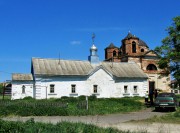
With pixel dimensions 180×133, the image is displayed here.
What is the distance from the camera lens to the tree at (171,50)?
78.5 feet

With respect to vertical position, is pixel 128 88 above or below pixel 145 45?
below

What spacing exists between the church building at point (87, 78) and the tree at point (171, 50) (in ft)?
43.1

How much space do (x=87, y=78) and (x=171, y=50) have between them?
14.3 metres

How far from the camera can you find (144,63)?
1710 inches

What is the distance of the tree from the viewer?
23.9 meters

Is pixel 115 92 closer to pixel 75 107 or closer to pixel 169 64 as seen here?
pixel 169 64

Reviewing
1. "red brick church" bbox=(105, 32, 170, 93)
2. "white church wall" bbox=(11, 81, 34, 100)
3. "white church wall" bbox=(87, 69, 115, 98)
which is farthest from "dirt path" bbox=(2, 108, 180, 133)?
"red brick church" bbox=(105, 32, 170, 93)

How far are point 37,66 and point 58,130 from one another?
27196 millimetres

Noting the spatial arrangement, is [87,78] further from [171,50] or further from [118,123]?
[118,123]

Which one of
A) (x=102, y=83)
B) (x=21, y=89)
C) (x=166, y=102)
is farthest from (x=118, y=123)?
(x=102, y=83)

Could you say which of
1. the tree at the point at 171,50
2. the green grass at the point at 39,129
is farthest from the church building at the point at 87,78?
the green grass at the point at 39,129

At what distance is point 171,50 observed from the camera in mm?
24516

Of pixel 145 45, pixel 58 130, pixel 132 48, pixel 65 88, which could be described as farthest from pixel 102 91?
pixel 58 130

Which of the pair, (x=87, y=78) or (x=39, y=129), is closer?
(x=39, y=129)
